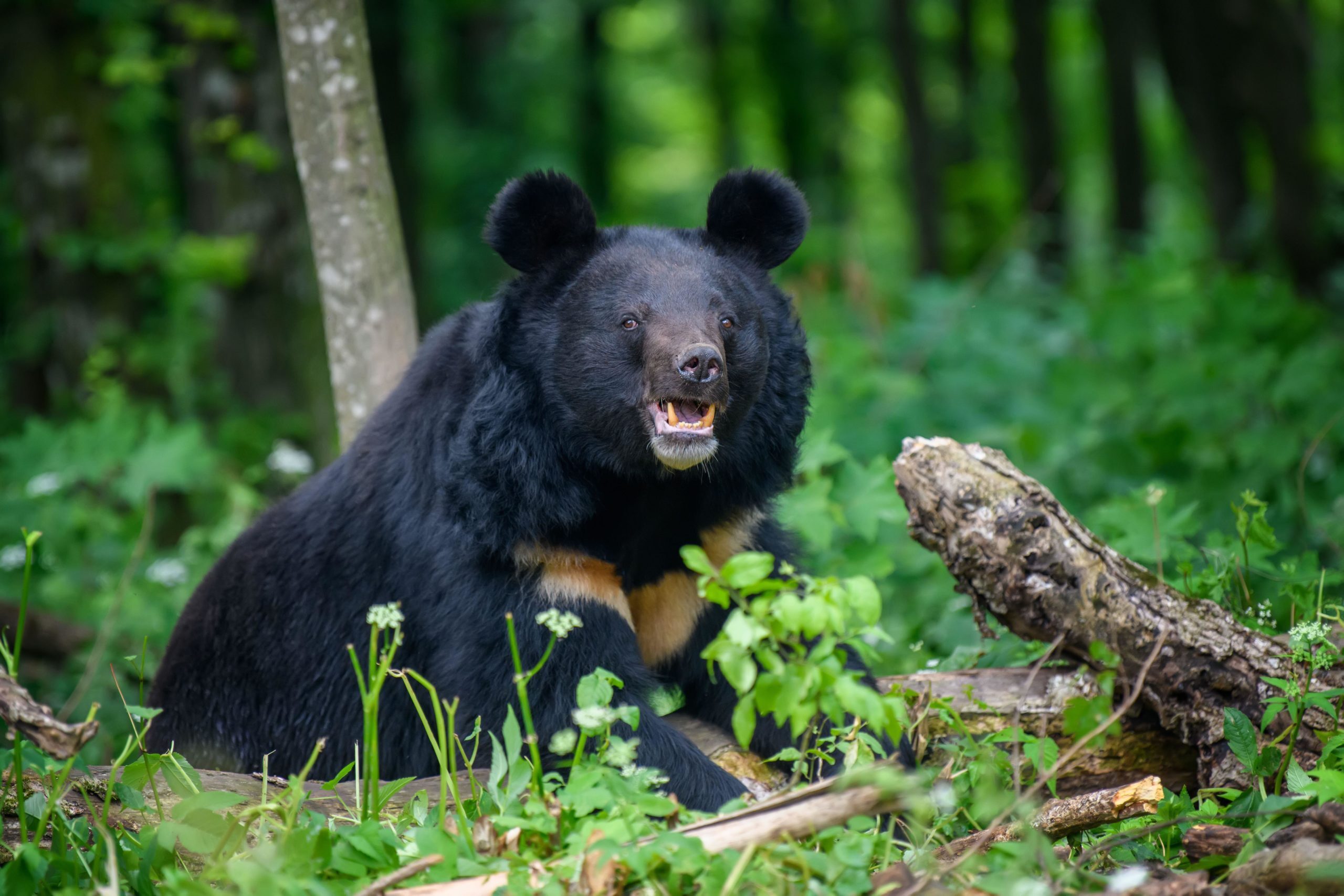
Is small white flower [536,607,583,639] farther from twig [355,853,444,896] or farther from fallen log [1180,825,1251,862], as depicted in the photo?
fallen log [1180,825,1251,862]

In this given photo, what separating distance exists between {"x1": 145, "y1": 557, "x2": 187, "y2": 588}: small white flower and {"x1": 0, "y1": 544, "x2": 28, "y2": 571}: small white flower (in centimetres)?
63

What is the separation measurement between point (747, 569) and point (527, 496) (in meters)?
1.42

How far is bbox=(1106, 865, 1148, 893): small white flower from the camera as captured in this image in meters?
2.39

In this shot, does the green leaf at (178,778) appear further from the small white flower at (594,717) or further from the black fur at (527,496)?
the small white flower at (594,717)

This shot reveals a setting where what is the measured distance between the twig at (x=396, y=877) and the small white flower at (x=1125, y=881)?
1.43 meters

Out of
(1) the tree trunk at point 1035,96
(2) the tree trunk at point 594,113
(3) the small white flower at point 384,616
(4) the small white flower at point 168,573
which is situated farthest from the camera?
(2) the tree trunk at point 594,113

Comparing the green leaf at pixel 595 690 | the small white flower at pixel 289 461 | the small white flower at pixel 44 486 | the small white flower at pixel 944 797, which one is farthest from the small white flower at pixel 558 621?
the small white flower at pixel 44 486

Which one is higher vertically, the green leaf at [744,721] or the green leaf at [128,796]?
the green leaf at [744,721]

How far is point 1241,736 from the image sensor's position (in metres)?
3.33

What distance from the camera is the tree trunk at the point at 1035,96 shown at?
15.4 metres

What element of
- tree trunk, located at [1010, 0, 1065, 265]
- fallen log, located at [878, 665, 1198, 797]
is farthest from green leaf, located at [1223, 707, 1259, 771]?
tree trunk, located at [1010, 0, 1065, 265]

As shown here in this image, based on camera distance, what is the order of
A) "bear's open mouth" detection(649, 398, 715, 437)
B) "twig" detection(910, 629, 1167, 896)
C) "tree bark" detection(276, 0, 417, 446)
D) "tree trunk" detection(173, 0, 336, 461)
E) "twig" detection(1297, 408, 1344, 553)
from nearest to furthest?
"twig" detection(910, 629, 1167, 896), "bear's open mouth" detection(649, 398, 715, 437), "twig" detection(1297, 408, 1344, 553), "tree bark" detection(276, 0, 417, 446), "tree trunk" detection(173, 0, 336, 461)

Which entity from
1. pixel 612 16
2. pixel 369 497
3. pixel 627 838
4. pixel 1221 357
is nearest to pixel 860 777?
pixel 627 838

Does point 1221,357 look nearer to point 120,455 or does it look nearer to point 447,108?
point 120,455
